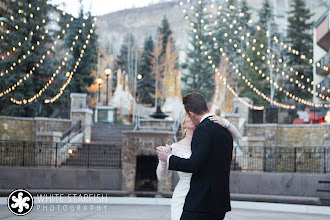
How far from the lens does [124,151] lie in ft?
60.7

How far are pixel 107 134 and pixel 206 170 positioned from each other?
85.3 feet

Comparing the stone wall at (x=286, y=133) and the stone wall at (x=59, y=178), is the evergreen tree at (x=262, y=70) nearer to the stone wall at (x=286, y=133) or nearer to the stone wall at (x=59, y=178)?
the stone wall at (x=286, y=133)

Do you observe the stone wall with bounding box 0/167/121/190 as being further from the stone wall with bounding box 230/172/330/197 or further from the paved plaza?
the stone wall with bounding box 230/172/330/197

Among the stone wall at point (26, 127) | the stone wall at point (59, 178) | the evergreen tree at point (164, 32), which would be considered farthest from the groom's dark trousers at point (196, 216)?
the evergreen tree at point (164, 32)

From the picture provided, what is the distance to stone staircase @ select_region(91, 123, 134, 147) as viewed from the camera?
28394 mm

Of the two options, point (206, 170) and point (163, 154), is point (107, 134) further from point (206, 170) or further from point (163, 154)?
point (206, 170)

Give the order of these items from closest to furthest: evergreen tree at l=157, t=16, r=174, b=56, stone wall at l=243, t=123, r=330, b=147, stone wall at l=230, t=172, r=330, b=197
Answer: stone wall at l=230, t=172, r=330, b=197, stone wall at l=243, t=123, r=330, b=147, evergreen tree at l=157, t=16, r=174, b=56

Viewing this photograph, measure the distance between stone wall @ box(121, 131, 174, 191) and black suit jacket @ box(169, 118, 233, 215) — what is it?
45.9 feet

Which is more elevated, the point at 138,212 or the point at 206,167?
the point at 206,167

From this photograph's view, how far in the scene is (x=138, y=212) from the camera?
1238 cm

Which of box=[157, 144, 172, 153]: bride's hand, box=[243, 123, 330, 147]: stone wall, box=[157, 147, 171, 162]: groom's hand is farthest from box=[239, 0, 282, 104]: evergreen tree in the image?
box=[157, 147, 171, 162]: groom's hand

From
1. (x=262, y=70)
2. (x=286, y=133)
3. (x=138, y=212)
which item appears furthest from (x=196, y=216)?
(x=262, y=70)

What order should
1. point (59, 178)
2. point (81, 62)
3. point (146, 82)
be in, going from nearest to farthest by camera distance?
point (59, 178) → point (81, 62) → point (146, 82)

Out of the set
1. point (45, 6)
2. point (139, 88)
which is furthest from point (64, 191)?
point (139, 88)
